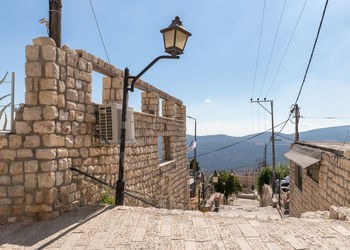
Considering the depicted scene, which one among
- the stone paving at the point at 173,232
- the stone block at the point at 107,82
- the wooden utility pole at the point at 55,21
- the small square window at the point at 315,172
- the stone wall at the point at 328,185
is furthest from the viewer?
the small square window at the point at 315,172

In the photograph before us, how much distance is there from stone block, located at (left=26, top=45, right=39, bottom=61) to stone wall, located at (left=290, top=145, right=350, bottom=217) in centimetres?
612

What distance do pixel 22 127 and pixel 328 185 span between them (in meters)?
6.95

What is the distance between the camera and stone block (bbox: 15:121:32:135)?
3.98 metres

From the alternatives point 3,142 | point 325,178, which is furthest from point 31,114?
point 325,178

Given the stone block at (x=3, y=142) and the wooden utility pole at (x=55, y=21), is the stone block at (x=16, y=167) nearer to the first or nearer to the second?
the stone block at (x=3, y=142)

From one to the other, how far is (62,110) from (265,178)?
3916cm

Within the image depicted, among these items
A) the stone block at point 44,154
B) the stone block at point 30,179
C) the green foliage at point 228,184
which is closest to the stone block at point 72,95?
the stone block at point 44,154

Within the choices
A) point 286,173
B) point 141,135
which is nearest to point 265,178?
point 286,173

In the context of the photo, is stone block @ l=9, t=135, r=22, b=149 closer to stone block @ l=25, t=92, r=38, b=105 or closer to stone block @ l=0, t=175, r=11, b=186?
stone block @ l=0, t=175, r=11, b=186

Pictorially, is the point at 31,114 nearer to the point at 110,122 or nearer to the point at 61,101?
A: the point at 61,101

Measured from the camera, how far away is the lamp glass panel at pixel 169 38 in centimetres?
463

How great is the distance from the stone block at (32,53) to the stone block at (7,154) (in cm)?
150

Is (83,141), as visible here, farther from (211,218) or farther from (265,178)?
(265,178)

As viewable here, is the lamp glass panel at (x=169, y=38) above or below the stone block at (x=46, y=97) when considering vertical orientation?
above
